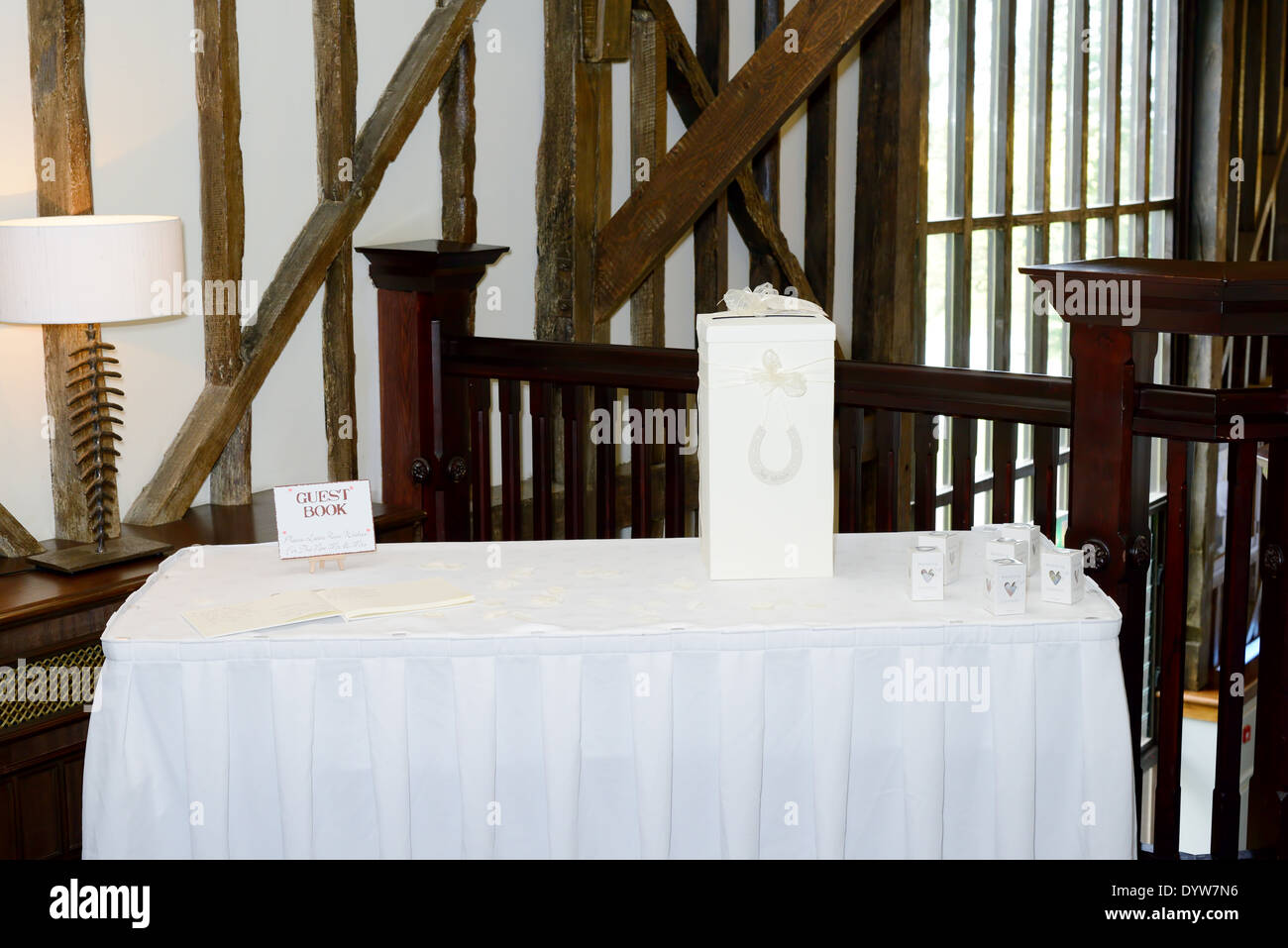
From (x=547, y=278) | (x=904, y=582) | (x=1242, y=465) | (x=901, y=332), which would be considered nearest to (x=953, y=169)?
(x=901, y=332)

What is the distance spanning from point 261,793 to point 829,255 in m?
3.94

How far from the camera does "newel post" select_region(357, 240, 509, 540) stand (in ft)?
11.5

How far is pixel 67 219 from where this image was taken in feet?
9.20

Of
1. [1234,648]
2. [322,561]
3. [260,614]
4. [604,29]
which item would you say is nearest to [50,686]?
[322,561]

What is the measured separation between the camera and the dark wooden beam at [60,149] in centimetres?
292

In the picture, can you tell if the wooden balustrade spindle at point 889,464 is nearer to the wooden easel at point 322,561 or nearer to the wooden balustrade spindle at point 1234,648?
the wooden balustrade spindle at point 1234,648

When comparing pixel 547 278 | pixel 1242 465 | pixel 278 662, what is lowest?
pixel 278 662

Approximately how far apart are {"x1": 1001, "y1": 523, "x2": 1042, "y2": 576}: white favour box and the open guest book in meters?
0.76

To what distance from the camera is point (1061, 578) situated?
6.13 feet

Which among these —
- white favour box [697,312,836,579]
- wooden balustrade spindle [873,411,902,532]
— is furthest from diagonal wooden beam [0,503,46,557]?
wooden balustrade spindle [873,411,902,532]

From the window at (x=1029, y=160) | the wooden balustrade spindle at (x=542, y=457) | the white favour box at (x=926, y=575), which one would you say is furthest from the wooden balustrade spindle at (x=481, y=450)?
the window at (x=1029, y=160)

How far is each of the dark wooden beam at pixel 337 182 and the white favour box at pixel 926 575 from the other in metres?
2.22

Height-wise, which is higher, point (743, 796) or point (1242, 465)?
point (1242, 465)
